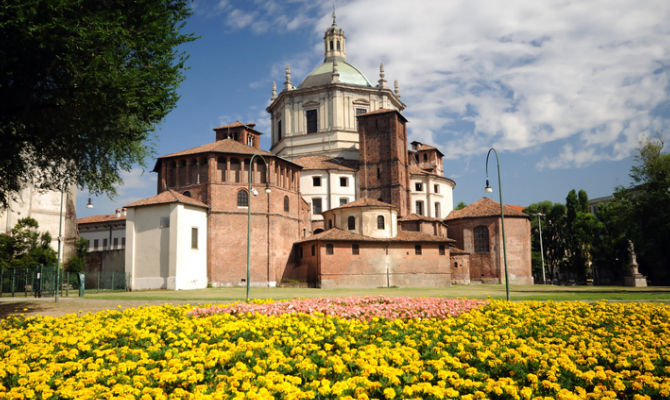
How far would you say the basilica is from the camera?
143 feet

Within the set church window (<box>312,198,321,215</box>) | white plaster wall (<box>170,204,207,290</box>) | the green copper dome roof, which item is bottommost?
white plaster wall (<box>170,204,207,290</box>)

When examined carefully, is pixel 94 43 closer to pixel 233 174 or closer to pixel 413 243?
pixel 233 174

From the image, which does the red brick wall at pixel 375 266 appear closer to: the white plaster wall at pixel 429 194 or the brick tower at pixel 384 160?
the brick tower at pixel 384 160

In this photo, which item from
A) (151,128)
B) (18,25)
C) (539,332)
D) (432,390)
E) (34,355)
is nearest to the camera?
(432,390)

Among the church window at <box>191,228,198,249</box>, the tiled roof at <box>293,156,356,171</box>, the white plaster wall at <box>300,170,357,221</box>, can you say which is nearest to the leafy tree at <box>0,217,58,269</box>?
the church window at <box>191,228,198,249</box>

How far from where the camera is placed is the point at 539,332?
399 inches

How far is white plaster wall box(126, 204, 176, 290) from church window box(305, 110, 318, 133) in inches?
1153

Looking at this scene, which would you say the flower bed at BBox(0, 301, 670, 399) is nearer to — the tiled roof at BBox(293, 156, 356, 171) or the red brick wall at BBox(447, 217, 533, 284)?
the red brick wall at BBox(447, 217, 533, 284)

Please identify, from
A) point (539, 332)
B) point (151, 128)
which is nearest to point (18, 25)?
point (151, 128)

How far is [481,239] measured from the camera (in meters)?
55.9

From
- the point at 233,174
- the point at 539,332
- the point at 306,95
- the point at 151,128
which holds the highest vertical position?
the point at 306,95

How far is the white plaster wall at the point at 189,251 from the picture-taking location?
4216 cm

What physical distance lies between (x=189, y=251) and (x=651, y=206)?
38.6 metres

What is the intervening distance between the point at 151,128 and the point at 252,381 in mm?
15929
